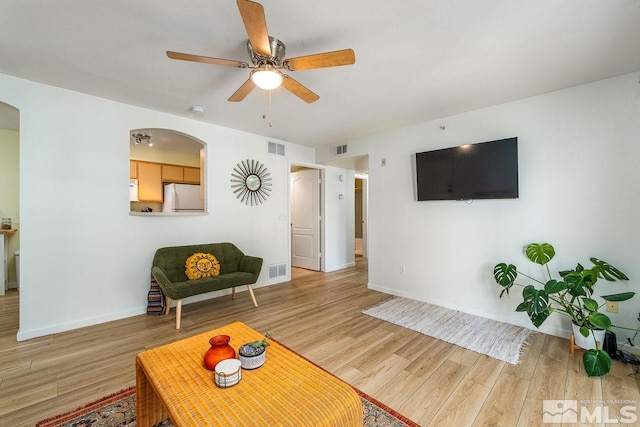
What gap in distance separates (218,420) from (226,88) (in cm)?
274

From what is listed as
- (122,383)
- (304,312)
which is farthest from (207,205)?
(122,383)

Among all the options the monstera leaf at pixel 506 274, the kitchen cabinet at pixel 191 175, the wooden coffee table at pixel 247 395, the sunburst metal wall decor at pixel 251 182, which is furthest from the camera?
the kitchen cabinet at pixel 191 175

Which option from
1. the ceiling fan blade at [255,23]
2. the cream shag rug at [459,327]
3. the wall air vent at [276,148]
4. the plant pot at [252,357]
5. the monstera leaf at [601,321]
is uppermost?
the wall air vent at [276,148]

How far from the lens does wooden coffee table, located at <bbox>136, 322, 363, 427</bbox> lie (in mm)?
1073

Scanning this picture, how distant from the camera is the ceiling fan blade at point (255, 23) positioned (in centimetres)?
131

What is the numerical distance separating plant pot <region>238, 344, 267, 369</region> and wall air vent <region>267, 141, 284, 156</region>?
3.68 meters

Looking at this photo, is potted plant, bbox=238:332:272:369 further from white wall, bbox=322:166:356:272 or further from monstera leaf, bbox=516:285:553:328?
white wall, bbox=322:166:356:272

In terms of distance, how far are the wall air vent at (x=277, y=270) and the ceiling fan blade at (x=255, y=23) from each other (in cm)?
359

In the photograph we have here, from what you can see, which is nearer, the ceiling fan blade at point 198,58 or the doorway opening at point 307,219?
the ceiling fan blade at point 198,58

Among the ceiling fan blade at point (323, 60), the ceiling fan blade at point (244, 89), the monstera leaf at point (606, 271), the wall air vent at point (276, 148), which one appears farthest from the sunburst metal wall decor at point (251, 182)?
the monstera leaf at point (606, 271)

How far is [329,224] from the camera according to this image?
5625 mm

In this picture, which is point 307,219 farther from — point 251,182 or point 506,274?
point 506,274

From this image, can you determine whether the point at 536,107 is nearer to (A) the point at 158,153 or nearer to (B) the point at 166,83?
(B) the point at 166,83

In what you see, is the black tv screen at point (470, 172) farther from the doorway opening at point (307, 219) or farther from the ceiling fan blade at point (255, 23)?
the ceiling fan blade at point (255, 23)
